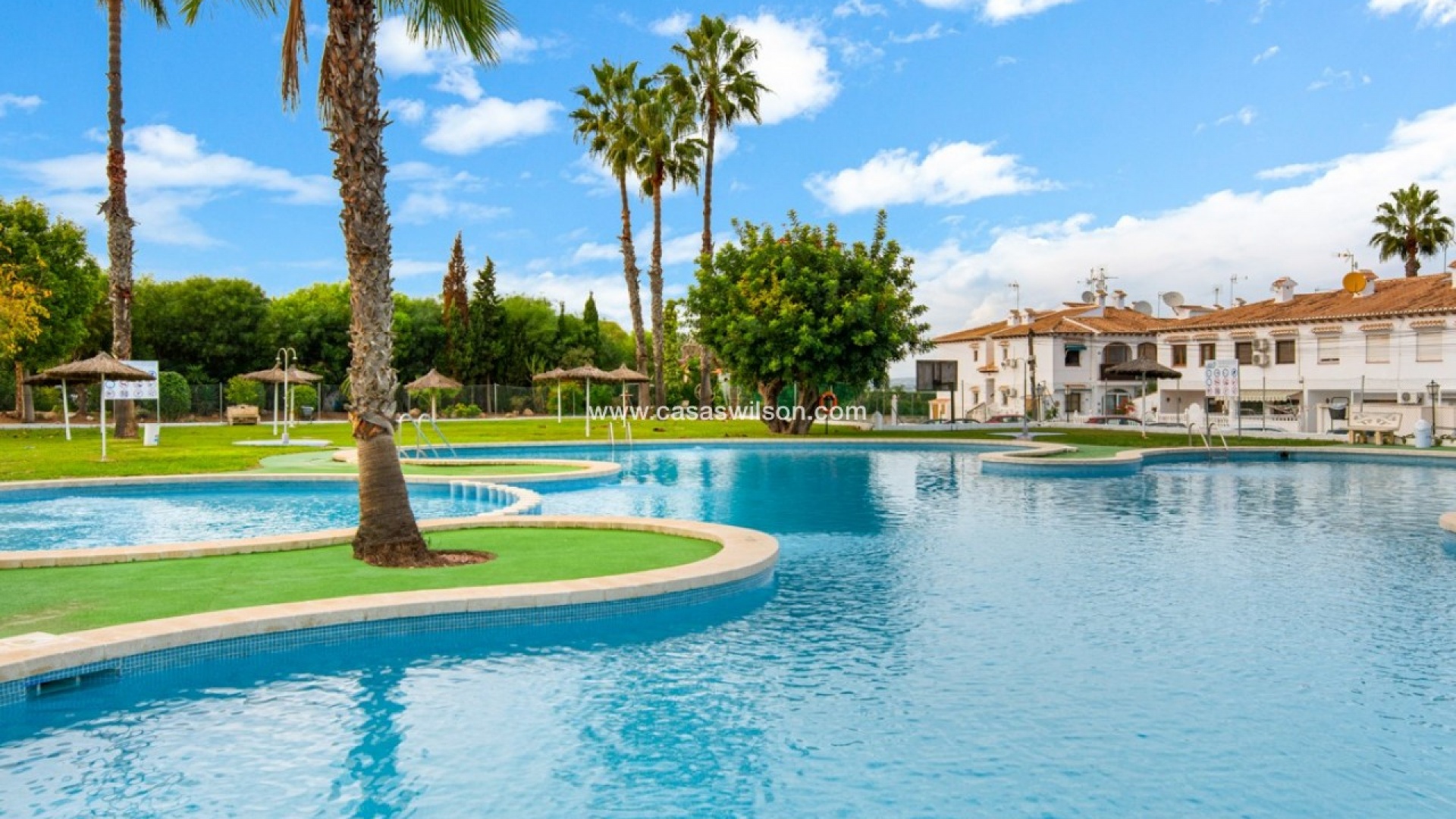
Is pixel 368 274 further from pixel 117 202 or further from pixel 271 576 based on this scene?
pixel 117 202

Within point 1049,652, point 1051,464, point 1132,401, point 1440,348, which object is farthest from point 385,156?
point 1132,401

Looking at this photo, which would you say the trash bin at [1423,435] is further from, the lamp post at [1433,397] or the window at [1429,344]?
the window at [1429,344]

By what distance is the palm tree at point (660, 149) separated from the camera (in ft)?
140

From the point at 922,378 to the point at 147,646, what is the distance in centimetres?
6085

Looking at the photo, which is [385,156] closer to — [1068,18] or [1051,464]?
[1051,464]

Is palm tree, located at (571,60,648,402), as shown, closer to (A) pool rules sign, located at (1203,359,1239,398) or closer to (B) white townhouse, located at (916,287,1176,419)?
(B) white townhouse, located at (916,287,1176,419)

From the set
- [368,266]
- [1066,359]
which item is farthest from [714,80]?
[368,266]

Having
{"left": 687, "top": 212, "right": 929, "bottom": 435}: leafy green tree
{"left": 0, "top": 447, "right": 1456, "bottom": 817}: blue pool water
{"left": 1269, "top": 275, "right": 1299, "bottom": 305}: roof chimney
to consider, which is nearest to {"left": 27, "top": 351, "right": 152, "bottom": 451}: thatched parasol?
{"left": 687, "top": 212, "right": 929, "bottom": 435}: leafy green tree

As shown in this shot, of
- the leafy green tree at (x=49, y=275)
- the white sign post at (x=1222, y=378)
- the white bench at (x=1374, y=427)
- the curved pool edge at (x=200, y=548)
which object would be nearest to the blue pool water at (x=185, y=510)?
the curved pool edge at (x=200, y=548)

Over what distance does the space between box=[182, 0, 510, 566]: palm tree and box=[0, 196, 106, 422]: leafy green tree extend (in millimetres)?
39776

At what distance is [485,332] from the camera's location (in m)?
61.0

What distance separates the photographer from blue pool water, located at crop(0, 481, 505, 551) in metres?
13.5

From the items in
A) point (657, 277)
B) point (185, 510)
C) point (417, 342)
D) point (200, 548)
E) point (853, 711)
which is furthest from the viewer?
point (417, 342)

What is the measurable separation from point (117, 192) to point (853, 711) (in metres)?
30.0
